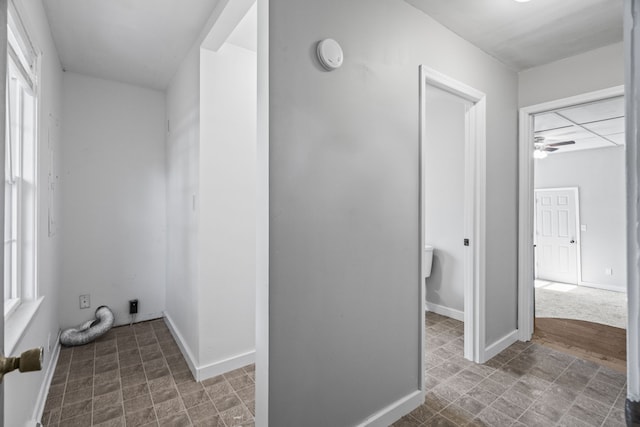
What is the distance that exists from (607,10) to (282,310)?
9.24 ft

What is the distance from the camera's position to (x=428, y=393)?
2176 mm

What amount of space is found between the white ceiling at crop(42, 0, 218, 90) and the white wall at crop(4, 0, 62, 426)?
0.14 meters

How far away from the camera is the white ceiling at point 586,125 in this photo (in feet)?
11.5

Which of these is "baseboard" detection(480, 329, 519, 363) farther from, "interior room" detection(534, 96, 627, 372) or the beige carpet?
the beige carpet

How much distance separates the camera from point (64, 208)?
3.19 m

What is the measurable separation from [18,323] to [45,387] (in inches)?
40.8

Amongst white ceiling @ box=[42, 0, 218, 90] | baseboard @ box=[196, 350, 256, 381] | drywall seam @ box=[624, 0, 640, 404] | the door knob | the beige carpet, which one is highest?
white ceiling @ box=[42, 0, 218, 90]

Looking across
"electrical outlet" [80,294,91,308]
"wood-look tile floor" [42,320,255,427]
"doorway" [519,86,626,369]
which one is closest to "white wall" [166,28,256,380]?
"wood-look tile floor" [42,320,255,427]

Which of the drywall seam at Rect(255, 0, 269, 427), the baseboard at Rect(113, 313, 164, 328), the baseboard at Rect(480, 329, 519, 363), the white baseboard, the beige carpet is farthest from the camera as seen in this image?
the beige carpet

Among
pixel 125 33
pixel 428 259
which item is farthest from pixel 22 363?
pixel 428 259

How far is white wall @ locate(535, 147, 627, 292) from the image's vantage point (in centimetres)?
536

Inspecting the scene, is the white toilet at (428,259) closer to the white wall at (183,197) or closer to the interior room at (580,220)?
the interior room at (580,220)

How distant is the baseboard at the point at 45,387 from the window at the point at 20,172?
26.5 inches

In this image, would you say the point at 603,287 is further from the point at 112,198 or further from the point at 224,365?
the point at 112,198
